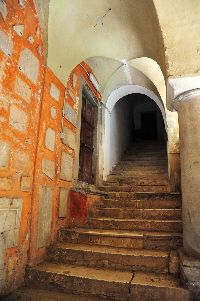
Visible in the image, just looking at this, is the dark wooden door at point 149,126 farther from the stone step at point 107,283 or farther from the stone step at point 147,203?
the stone step at point 107,283

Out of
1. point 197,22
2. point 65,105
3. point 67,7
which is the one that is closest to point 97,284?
point 65,105

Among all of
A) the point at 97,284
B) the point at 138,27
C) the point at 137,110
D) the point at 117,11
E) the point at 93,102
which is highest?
the point at 137,110

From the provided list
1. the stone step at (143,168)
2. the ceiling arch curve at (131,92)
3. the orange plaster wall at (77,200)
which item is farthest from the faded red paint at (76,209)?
the ceiling arch curve at (131,92)

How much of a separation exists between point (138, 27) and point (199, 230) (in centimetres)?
288

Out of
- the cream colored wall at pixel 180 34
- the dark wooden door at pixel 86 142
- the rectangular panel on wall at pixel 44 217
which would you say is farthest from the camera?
the dark wooden door at pixel 86 142

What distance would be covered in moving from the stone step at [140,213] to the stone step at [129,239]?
51 cm

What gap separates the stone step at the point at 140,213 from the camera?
335 cm

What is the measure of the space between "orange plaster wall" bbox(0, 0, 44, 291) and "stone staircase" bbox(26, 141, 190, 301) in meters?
0.33

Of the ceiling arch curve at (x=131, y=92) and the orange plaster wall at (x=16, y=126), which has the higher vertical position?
the ceiling arch curve at (x=131, y=92)

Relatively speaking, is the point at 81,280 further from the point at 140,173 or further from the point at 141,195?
the point at 140,173

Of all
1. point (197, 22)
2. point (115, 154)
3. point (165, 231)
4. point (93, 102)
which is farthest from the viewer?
point (115, 154)

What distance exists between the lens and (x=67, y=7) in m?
3.12

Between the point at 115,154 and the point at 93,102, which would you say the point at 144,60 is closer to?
the point at 93,102

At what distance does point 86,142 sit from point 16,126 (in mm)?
2517
